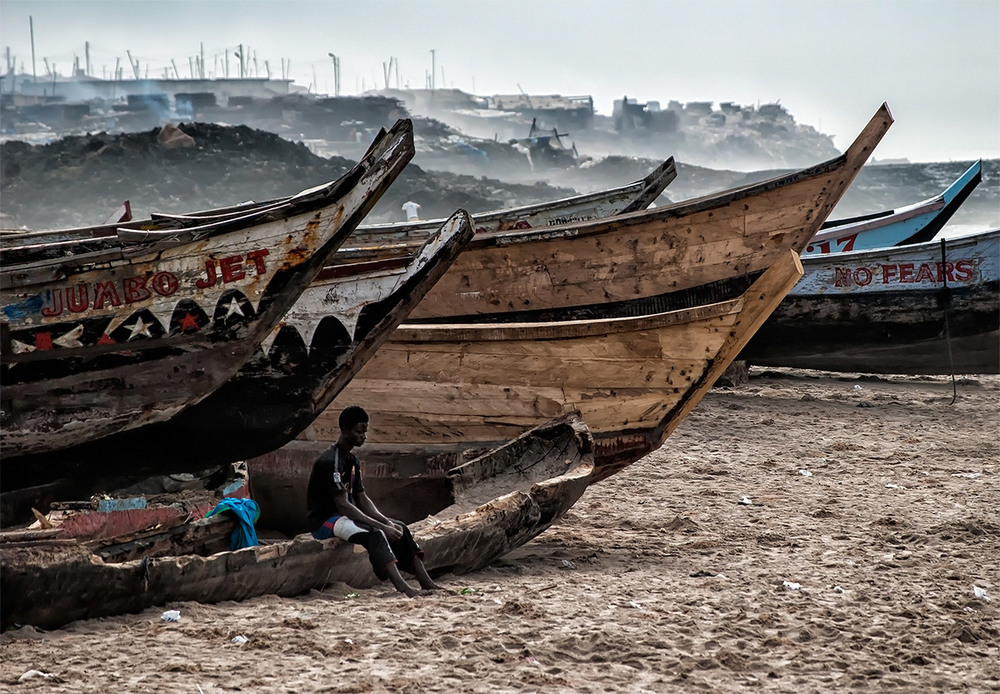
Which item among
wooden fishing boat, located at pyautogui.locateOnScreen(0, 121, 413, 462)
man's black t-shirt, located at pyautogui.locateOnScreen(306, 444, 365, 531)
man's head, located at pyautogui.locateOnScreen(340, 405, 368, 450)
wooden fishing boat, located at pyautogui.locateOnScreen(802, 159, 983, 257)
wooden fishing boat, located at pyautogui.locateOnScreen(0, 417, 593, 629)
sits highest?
wooden fishing boat, located at pyautogui.locateOnScreen(802, 159, 983, 257)

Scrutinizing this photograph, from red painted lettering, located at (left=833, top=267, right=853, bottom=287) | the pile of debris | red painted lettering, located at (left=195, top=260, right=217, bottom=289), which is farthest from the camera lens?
the pile of debris

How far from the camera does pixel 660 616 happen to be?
4438 mm

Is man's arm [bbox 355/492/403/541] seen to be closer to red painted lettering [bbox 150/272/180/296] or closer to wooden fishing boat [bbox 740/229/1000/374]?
red painted lettering [bbox 150/272/180/296]

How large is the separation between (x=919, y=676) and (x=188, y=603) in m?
2.93

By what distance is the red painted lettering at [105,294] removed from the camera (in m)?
5.13

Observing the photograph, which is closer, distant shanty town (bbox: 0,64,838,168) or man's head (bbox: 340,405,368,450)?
man's head (bbox: 340,405,368,450)

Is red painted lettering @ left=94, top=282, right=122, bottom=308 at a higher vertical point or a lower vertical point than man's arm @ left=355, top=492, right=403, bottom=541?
higher

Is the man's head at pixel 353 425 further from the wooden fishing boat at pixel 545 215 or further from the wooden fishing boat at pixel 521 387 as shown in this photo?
the wooden fishing boat at pixel 545 215

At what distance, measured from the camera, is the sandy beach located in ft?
12.1

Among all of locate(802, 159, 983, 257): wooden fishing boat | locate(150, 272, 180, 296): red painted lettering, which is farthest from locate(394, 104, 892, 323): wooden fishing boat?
locate(802, 159, 983, 257): wooden fishing boat

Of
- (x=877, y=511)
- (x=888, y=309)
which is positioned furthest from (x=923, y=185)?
(x=877, y=511)

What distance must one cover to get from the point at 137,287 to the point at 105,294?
157mm

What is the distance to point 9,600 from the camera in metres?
3.80

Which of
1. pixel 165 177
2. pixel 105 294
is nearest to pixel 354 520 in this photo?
pixel 105 294
